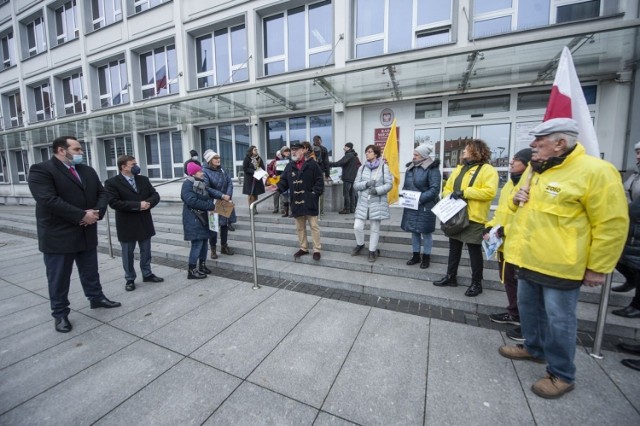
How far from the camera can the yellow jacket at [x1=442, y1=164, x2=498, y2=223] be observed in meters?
3.19

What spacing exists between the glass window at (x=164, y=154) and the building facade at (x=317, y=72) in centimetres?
6

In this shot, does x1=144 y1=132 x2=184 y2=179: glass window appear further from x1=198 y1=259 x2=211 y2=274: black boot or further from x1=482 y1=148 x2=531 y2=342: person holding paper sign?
x1=482 y1=148 x2=531 y2=342: person holding paper sign

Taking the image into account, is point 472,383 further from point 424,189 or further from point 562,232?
point 424,189

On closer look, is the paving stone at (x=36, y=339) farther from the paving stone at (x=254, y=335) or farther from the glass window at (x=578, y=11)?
the glass window at (x=578, y=11)

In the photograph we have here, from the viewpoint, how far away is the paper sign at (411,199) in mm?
3977

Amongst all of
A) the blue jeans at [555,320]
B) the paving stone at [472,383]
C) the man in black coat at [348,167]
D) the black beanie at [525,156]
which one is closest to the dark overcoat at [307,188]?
the man in black coat at [348,167]

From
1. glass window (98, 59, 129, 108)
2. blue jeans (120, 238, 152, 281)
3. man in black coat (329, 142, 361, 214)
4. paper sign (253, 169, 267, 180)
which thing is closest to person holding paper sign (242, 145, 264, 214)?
paper sign (253, 169, 267, 180)

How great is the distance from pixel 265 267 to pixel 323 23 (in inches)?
312

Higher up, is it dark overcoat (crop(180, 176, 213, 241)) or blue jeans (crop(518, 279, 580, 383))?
dark overcoat (crop(180, 176, 213, 241))

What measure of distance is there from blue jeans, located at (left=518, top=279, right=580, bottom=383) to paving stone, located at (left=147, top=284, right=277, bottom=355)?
9.53 ft

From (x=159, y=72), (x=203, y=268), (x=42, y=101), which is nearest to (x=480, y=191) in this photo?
(x=203, y=268)

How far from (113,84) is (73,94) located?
320cm

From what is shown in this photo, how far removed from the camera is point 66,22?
13664 millimetres

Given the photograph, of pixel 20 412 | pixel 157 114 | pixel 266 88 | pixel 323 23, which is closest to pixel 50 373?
pixel 20 412
